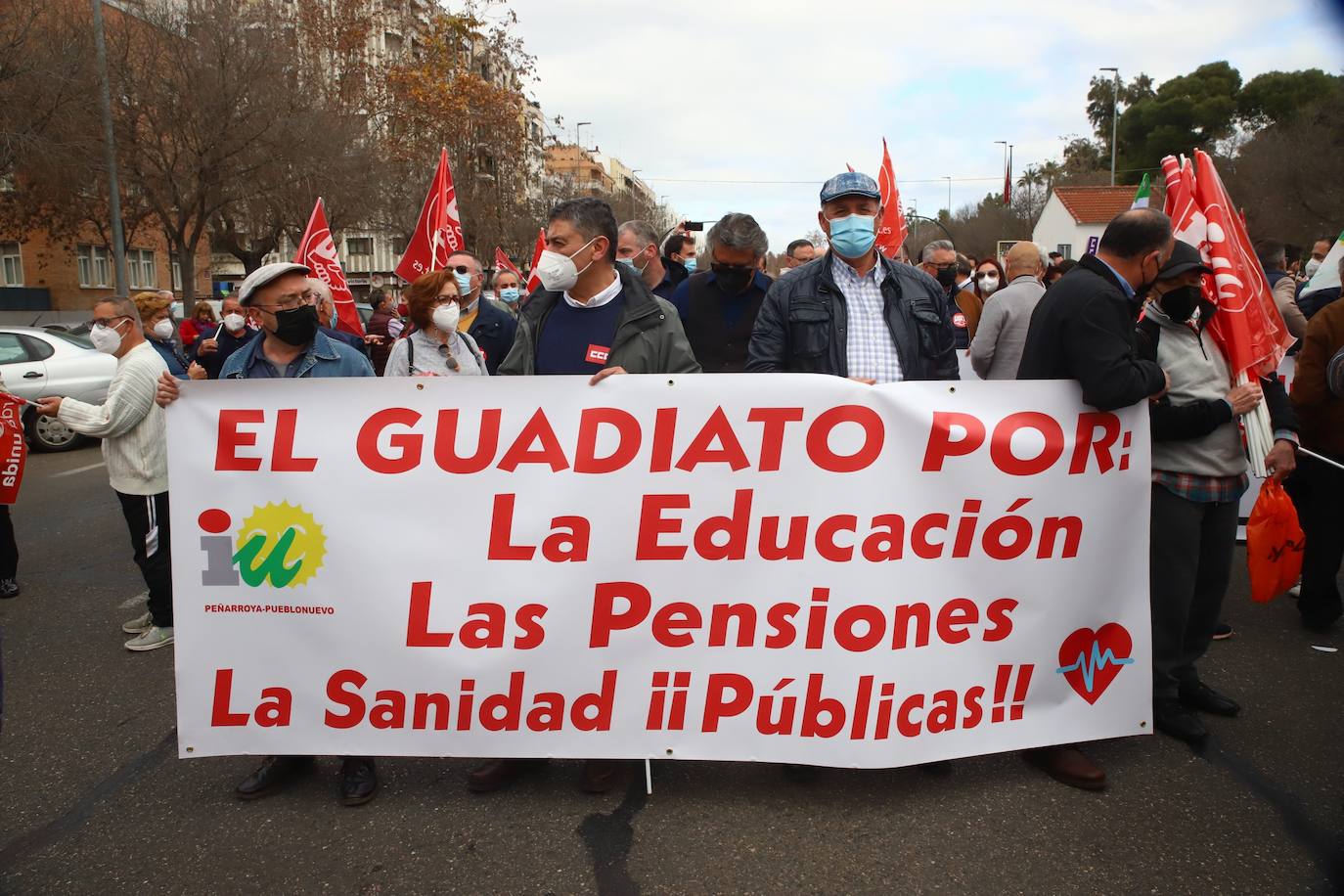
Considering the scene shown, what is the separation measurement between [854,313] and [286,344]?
2191 millimetres

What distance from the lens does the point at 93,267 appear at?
3750 centimetres

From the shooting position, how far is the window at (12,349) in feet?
38.5

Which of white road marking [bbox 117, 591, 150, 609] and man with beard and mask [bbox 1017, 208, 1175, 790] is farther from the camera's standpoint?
white road marking [bbox 117, 591, 150, 609]

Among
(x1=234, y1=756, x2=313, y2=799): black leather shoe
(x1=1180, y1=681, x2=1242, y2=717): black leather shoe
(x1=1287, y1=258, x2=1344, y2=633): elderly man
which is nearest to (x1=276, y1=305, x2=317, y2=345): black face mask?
(x1=234, y1=756, x2=313, y2=799): black leather shoe

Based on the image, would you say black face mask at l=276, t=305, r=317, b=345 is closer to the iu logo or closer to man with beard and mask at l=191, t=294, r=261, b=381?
the iu logo

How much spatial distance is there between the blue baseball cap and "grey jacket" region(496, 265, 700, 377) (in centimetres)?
84

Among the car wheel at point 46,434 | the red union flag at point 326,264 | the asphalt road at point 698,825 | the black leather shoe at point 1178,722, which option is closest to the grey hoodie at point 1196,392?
the black leather shoe at point 1178,722

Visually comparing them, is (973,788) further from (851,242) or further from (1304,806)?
(851,242)

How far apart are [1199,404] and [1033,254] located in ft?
9.79

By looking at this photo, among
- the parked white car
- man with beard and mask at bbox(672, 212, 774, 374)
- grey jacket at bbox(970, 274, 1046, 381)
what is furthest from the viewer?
the parked white car

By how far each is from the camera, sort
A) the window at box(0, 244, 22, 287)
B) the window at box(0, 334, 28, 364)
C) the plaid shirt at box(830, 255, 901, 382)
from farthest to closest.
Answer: the window at box(0, 244, 22, 287) < the window at box(0, 334, 28, 364) < the plaid shirt at box(830, 255, 901, 382)

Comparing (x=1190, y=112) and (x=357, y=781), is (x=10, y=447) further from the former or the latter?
(x=1190, y=112)

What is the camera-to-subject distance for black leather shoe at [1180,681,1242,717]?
3898mm

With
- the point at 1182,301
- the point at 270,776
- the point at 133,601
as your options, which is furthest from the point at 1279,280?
the point at 133,601
